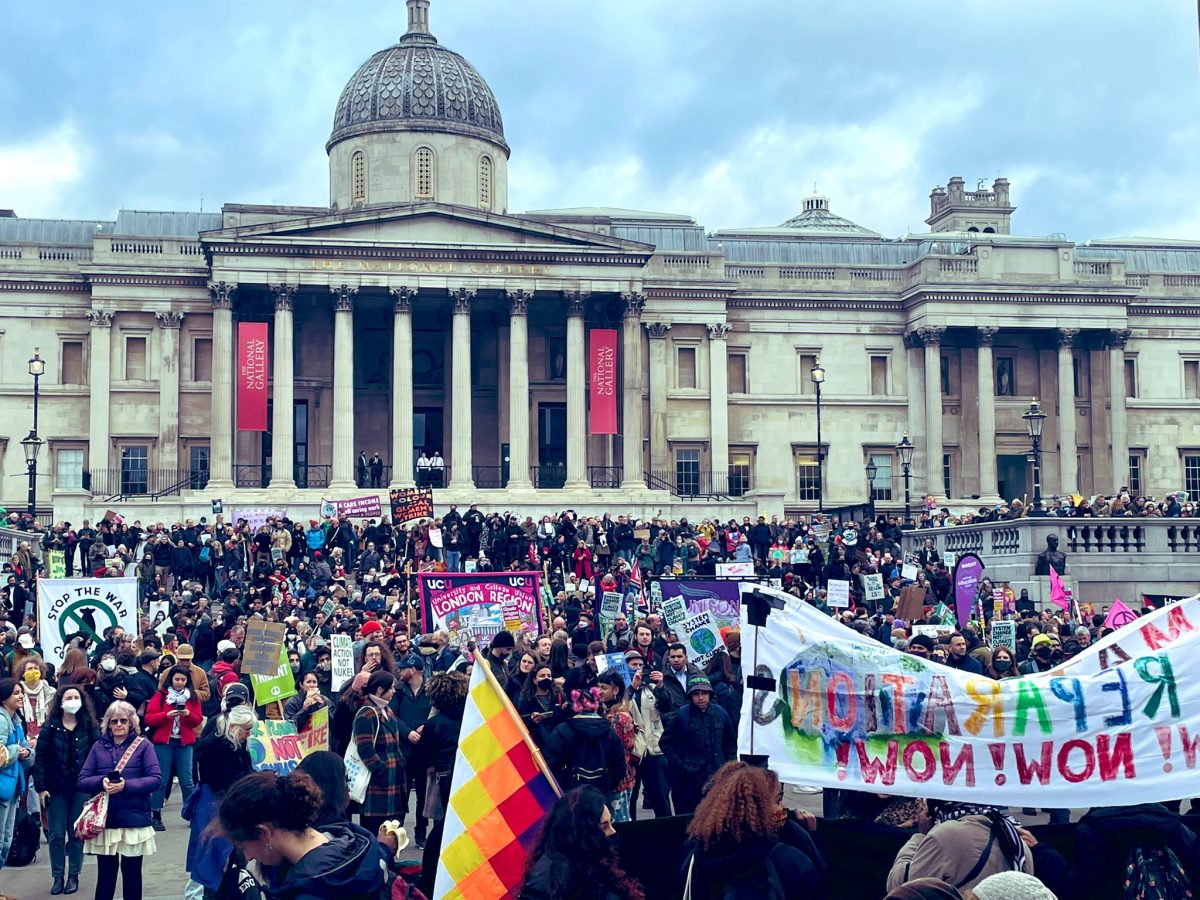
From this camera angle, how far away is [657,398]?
191 ft

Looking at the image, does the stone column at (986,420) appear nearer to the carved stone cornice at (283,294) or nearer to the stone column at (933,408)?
the stone column at (933,408)

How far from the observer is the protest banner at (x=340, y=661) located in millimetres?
17547

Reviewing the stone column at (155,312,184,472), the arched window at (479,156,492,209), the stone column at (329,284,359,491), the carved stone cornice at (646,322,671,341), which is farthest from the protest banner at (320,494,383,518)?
the arched window at (479,156,492,209)

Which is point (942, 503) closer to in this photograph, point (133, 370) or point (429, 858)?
point (133, 370)

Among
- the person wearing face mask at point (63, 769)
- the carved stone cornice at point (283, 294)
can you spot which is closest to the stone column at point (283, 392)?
the carved stone cornice at point (283, 294)

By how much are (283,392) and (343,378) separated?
1.97 m

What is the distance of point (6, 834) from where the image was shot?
13.1 m

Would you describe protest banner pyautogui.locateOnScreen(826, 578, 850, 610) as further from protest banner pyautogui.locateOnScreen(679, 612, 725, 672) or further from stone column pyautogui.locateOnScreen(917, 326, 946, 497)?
stone column pyautogui.locateOnScreen(917, 326, 946, 497)

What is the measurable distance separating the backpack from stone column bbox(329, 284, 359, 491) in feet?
149

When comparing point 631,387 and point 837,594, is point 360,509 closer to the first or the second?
point 837,594

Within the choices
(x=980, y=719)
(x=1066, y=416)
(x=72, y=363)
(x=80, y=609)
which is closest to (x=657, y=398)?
(x=1066, y=416)

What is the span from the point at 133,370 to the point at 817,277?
2506cm

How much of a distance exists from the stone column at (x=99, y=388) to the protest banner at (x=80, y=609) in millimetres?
35249

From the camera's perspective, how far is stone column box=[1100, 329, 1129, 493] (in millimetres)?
Answer: 61334
